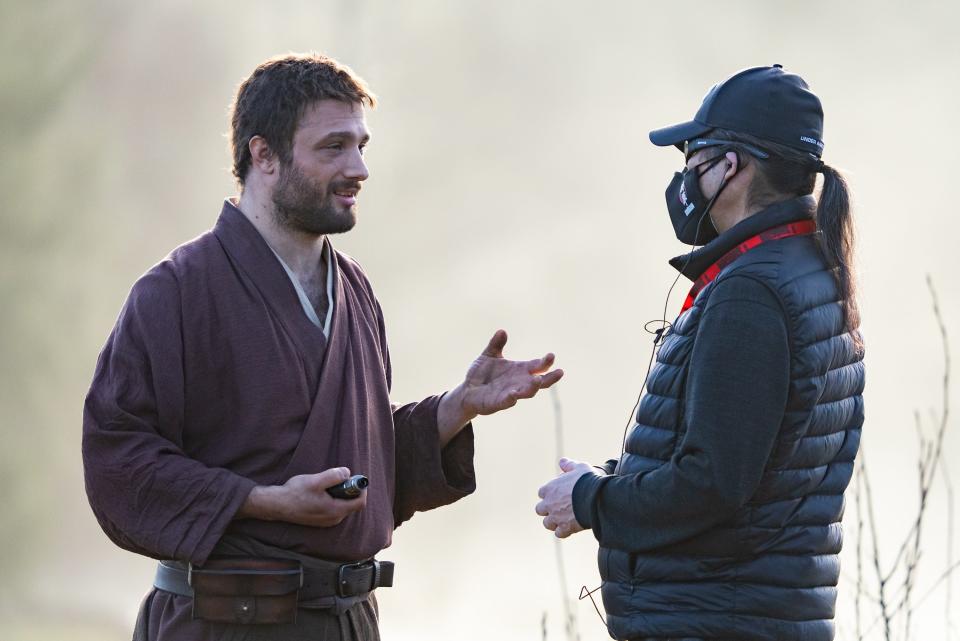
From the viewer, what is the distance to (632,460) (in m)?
2.16

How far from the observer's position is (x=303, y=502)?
7.77ft

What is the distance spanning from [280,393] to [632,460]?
0.81m

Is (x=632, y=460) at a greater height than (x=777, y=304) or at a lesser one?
lesser

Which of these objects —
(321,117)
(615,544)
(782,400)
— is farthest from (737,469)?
(321,117)

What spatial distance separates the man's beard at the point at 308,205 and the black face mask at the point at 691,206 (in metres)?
0.78

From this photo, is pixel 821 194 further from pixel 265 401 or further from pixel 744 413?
pixel 265 401

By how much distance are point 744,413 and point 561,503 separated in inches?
16.4

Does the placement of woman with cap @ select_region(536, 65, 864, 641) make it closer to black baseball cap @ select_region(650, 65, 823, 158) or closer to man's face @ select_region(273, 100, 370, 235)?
black baseball cap @ select_region(650, 65, 823, 158)

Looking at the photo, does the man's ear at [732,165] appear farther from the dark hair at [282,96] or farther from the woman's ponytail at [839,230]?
the dark hair at [282,96]

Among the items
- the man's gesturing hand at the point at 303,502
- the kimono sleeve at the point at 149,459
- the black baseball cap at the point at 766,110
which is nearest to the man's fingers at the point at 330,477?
the man's gesturing hand at the point at 303,502

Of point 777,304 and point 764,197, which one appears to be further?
point 764,197

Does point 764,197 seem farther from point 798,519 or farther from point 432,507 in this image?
point 432,507

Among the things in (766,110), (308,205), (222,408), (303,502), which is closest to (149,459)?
(222,408)

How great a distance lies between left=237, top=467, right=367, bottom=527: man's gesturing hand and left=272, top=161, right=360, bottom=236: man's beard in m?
0.60
